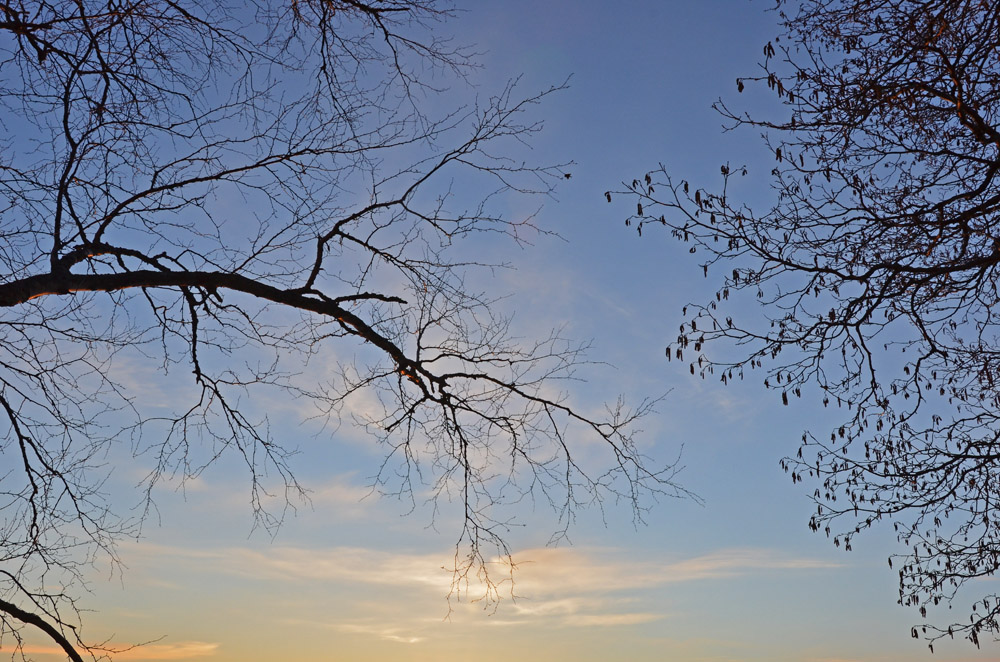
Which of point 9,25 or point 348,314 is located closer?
point 9,25

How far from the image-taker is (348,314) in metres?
6.10

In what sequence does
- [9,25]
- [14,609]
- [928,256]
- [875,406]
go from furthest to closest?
[875,406] < [928,256] < [14,609] < [9,25]

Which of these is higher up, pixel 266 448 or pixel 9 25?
pixel 9 25

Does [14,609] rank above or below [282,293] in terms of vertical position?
below

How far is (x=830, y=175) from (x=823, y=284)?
857mm

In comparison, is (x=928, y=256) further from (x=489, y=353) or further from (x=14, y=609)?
(x=14, y=609)

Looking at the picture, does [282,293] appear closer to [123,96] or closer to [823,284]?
[123,96]

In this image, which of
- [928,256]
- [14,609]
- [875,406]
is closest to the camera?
[14,609]

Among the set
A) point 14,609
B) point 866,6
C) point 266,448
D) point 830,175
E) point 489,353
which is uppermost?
point 866,6

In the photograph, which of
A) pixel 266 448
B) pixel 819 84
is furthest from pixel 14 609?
pixel 819 84

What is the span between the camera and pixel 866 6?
643cm

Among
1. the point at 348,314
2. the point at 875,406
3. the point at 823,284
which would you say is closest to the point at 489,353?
the point at 348,314

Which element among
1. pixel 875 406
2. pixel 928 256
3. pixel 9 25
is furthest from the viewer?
pixel 875 406

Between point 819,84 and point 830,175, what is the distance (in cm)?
75
